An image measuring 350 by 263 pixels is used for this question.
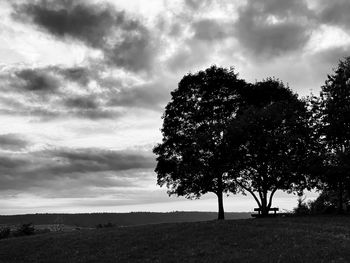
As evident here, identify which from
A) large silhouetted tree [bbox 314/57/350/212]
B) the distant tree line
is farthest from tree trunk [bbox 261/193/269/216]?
large silhouetted tree [bbox 314/57/350/212]

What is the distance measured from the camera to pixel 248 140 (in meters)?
54.6

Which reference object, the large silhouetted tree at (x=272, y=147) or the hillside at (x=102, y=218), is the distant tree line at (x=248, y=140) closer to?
the large silhouetted tree at (x=272, y=147)

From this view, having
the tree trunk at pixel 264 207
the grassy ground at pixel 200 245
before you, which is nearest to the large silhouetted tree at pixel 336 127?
the tree trunk at pixel 264 207

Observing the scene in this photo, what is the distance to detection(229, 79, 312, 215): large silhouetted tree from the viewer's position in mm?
53000

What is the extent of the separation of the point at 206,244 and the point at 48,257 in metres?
11.7

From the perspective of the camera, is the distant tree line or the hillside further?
the hillside

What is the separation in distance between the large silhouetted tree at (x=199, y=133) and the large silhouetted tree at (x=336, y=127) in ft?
37.1

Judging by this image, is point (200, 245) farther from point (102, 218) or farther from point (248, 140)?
point (102, 218)

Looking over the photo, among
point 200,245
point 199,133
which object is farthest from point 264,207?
point 200,245

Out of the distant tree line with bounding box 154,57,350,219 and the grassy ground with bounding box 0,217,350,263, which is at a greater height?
the distant tree line with bounding box 154,57,350,219

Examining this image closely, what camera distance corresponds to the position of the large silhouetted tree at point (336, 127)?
5325cm

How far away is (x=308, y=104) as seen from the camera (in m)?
58.0

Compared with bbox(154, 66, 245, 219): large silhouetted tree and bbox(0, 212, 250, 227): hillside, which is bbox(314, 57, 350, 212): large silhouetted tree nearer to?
bbox(154, 66, 245, 219): large silhouetted tree

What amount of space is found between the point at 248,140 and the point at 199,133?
6.20 meters
